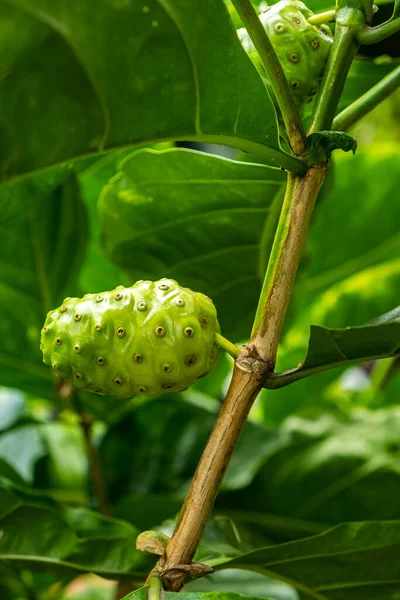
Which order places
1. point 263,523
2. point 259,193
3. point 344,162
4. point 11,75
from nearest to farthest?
point 11,75
point 259,193
point 263,523
point 344,162

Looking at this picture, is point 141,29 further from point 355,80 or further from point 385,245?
point 385,245

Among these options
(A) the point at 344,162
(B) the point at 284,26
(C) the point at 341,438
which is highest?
(B) the point at 284,26

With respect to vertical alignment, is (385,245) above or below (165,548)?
below

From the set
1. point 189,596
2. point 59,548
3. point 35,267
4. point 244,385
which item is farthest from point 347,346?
point 35,267

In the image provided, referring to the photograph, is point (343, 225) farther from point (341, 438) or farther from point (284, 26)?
point (284, 26)

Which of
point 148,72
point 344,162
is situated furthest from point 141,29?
point 344,162

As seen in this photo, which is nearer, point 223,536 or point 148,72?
→ point 148,72

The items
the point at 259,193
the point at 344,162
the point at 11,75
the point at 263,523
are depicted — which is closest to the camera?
the point at 11,75
